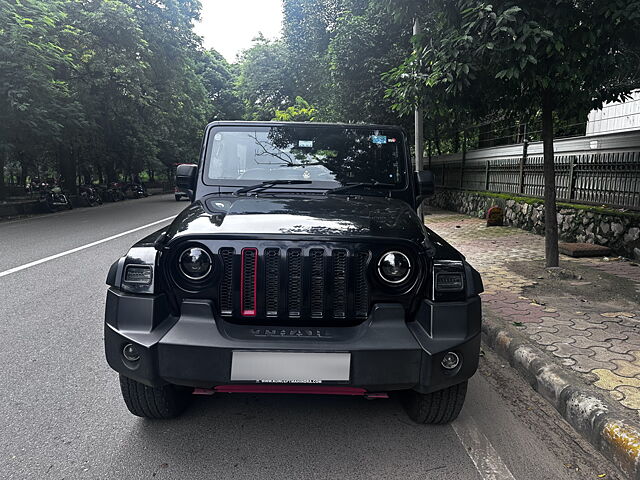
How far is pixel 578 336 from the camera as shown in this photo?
14.1ft

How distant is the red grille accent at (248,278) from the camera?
2.65 meters

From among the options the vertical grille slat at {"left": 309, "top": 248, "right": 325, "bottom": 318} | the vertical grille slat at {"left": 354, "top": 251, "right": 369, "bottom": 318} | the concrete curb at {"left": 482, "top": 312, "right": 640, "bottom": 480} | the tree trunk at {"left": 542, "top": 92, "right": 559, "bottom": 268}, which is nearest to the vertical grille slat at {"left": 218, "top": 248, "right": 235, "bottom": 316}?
the vertical grille slat at {"left": 309, "top": 248, "right": 325, "bottom": 318}

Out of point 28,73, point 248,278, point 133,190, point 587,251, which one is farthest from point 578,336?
point 133,190

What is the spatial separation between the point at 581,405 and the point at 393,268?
1502mm

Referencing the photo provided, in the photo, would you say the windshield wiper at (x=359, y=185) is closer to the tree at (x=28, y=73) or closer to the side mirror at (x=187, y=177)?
the side mirror at (x=187, y=177)

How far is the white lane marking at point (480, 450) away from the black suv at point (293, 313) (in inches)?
5.1

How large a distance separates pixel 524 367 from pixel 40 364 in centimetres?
369

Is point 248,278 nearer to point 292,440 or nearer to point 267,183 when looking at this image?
point 292,440

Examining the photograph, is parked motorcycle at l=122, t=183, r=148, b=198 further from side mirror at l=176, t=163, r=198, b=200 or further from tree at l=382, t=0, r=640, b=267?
side mirror at l=176, t=163, r=198, b=200

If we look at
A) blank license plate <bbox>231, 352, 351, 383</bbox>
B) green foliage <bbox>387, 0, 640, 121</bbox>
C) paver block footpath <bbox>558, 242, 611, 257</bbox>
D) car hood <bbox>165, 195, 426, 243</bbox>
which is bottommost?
paver block footpath <bbox>558, 242, 611, 257</bbox>

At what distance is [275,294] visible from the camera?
265cm

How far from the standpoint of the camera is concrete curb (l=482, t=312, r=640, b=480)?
2.63 m

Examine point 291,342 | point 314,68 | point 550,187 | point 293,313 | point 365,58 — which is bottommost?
point 291,342

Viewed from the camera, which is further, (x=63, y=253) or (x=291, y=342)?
(x=63, y=253)
